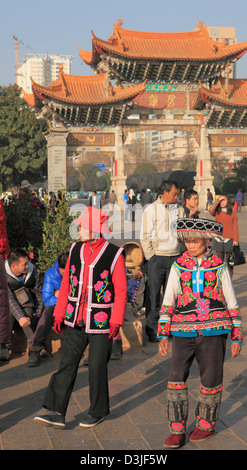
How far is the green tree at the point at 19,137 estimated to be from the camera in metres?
37.1

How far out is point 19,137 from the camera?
37625 millimetres

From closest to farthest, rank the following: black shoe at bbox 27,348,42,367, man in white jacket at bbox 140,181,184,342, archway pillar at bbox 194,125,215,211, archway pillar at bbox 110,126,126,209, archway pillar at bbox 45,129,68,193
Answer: black shoe at bbox 27,348,42,367
man in white jacket at bbox 140,181,184,342
archway pillar at bbox 45,129,68,193
archway pillar at bbox 110,126,126,209
archway pillar at bbox 194,125,215,211

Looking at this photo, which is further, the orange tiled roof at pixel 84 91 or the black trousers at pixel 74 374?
the orange tiled roof at pixel 84 91

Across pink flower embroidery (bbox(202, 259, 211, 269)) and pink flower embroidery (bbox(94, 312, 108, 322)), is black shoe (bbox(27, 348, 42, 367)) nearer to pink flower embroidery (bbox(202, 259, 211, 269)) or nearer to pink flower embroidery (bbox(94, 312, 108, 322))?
pink flower embroidery (bbox(94, 312, 108, 322))

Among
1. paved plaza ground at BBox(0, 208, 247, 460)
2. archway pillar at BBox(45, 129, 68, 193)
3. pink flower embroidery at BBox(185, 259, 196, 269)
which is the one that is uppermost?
archway pillar at BBox(45, 129, 68, 193)

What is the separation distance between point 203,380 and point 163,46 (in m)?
31.4

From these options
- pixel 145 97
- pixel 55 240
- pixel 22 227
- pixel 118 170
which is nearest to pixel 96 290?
pixel 55 240

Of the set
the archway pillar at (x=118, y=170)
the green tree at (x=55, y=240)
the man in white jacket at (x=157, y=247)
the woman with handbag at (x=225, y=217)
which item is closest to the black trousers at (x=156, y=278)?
the man in white jacket at (x=157, y=247)

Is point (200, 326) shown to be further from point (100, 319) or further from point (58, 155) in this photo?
point (58, 155)

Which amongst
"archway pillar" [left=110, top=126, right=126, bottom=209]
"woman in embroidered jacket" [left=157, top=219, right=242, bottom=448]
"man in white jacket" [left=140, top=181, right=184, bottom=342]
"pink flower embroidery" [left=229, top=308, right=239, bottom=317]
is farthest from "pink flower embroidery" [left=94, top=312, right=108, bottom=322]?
"archway pillar" [left=110, top=126, right=126, bottom=209]

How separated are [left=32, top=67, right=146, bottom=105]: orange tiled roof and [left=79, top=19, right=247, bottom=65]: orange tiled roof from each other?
67.7 inches

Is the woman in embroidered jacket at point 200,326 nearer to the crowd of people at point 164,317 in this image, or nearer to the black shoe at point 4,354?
the crowd of people at point 164,317

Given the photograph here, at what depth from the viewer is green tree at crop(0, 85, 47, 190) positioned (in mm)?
37094
